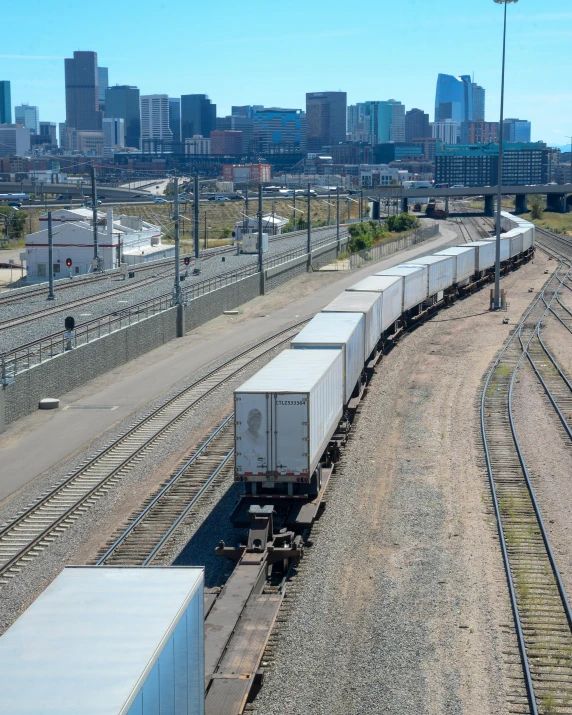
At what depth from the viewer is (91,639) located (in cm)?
842

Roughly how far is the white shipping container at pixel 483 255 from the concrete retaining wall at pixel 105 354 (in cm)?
1403

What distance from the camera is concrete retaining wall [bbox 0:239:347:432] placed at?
99.3 feet

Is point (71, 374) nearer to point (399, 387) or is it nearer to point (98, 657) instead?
point (399, 387)

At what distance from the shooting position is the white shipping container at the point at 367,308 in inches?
1225

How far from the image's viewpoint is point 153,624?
8.82 meters

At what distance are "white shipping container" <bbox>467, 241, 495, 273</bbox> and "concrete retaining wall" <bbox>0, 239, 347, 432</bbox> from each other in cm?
1403

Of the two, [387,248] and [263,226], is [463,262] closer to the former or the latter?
[387,248]

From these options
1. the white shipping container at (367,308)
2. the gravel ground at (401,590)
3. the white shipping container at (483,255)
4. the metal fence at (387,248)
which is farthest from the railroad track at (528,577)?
the metal fence at (387,248)

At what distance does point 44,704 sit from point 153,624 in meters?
1.71

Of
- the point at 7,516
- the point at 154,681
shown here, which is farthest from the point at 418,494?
the point at 154,681

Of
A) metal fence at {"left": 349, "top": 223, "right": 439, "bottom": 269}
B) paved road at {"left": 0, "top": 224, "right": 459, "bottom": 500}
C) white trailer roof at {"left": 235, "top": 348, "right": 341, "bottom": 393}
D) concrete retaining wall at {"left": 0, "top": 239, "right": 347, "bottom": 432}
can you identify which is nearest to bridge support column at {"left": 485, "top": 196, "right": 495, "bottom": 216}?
metal fence at {"left": 349, "top": 223, "right": 439, "bottom": 269}

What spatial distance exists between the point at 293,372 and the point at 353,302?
42.0ft

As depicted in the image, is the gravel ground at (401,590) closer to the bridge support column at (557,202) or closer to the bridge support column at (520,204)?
the bridge support column at (520,204)

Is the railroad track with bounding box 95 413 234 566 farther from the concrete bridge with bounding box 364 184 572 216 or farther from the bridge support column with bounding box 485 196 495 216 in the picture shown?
the bridge support column with bounding box 485 196 495 216
